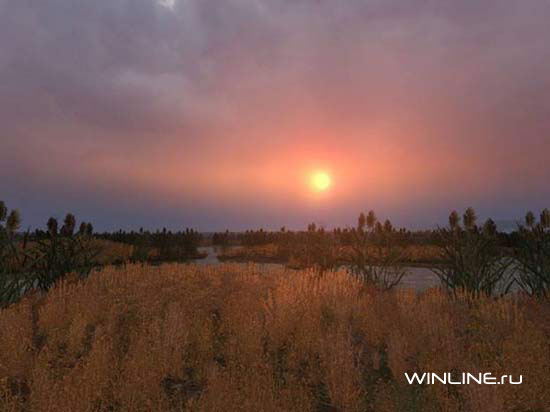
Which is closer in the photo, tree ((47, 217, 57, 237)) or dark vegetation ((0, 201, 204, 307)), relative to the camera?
dark vegetation ((0, 201, 204, 307))

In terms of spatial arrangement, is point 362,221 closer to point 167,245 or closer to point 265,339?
point 265,339

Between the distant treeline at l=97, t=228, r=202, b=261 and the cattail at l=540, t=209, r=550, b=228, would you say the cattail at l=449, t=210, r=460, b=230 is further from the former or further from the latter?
the distant treeline at l=97, t=228, r=202, b=261

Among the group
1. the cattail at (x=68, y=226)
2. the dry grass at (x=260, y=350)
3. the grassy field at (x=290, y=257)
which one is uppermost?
the cattail at (x=68, y=226)

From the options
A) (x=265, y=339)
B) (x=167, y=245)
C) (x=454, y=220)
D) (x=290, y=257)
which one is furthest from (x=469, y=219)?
(x=167, y=245)

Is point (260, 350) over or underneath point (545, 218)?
underneath

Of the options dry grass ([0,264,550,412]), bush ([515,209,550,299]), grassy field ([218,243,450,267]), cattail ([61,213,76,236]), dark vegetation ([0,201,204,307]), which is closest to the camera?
dry grass ([0,264,550,412])

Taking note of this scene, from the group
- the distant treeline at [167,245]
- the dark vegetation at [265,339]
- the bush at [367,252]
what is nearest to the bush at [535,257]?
the dark vegetation at [265,339]

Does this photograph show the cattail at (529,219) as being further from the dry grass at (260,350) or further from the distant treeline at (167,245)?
the distant treeline at (167,245)

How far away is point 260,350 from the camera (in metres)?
7.45

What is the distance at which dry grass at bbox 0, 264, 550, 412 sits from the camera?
18.6 feet

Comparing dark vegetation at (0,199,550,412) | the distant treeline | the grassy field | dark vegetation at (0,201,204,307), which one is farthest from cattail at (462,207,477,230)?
the distant treeline

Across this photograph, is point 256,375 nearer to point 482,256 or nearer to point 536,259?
point 482,256

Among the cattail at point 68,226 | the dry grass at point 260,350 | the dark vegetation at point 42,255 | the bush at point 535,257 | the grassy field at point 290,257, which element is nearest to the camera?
the dry grass at point 260,350

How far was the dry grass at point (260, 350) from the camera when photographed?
5.68 m
